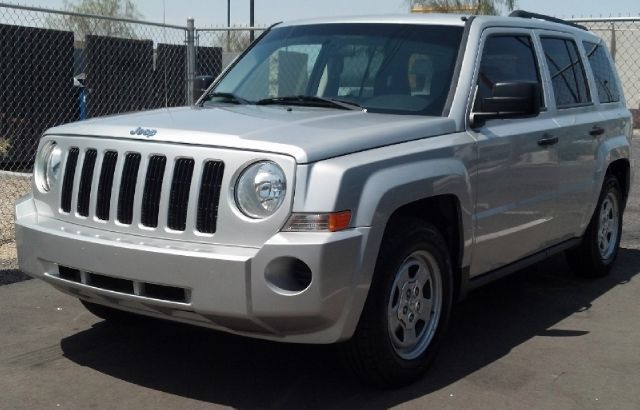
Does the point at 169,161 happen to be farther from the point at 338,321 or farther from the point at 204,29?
the point at 204,29

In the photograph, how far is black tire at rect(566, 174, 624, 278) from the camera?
6656 millimetres

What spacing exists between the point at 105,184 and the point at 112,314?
4.22 ft

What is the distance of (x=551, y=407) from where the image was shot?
4.20 meters

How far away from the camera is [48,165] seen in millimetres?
4586

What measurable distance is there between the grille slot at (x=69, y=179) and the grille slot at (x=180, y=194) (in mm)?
725

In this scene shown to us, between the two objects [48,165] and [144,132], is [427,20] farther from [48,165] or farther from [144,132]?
[48,165]

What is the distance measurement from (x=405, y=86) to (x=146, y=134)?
5.23 feet

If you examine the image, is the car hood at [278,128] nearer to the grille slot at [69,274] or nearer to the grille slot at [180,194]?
the grille slot at [180,194]

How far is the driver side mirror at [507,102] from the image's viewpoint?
469 centimetres

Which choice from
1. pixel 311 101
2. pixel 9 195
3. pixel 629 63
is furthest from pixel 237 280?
pixel 629 63

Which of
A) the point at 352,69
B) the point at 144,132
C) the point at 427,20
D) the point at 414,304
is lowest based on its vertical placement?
the point at 414,304

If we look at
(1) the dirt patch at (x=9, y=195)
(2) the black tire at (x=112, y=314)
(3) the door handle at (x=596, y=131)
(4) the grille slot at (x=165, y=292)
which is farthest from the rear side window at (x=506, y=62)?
(1) the dirt patch at (x=9, y=195)

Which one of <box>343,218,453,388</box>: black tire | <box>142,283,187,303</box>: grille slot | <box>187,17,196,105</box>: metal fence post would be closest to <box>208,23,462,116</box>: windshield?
<box>343,218,453,388</box>: black tire

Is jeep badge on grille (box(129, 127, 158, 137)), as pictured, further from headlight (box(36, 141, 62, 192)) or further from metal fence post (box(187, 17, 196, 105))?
metal fence post (box(187, 17, 196, 105))
